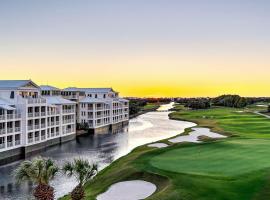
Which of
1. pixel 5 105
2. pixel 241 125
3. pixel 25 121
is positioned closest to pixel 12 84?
pixel 25 121

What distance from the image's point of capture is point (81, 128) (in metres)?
103

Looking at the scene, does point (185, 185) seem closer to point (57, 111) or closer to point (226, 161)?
point (226, 161)

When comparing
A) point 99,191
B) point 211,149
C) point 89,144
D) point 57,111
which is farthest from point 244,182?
point 57,111

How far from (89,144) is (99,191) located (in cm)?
4654

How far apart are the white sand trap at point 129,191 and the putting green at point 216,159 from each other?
3.57 meters

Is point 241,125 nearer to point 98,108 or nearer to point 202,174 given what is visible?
point 98,108

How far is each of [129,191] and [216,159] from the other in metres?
12.4

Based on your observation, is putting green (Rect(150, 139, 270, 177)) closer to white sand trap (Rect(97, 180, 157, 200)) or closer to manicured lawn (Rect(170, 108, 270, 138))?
white sand trap (Rect(97, 180, 157, 200))

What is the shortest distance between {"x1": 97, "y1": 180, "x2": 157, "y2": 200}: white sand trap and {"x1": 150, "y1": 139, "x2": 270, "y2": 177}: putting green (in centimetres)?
357

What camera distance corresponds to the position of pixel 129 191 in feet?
111

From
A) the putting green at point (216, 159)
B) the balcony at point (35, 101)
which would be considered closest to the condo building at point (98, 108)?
the balcony at point (35, 101)

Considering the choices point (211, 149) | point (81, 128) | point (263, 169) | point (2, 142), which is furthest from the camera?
point (81, 128)

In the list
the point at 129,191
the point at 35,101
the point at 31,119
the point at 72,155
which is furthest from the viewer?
the point at 35,101

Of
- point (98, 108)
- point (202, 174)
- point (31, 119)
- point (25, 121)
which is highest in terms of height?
point (98, 108)
